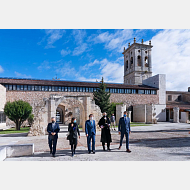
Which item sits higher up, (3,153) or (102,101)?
(102,101)

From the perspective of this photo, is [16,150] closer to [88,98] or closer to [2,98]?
[88,98]

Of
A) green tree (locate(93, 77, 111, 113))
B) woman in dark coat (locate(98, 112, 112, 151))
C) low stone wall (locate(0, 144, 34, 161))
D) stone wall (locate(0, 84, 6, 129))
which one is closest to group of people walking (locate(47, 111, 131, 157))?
woman in dark coat (locate(98, 112, 112, 151))

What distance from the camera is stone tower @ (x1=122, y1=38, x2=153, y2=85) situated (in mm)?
45781

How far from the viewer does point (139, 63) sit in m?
47.0

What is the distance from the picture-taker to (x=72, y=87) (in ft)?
98.2

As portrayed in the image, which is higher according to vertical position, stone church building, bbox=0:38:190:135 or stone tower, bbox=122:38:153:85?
stone tower, bbox=122:38:153:85

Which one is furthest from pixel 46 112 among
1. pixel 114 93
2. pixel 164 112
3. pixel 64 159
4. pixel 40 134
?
pixel 164 112

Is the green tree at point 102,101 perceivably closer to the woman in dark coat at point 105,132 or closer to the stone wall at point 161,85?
the stone wall at point 161,85

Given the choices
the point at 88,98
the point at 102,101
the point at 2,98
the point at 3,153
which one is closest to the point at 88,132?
the point at 3,153

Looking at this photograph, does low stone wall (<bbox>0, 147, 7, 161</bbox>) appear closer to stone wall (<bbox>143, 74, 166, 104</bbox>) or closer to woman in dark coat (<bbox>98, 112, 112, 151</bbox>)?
woman in dark coat (<bbox>98, 112, 112, 151</bbox>)

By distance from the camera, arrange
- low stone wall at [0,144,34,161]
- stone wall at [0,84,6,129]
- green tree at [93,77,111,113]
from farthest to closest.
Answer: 1. green tree at [93,77,111,113]
2. stone wall at [0,84,6,129]
3. low stone wall at [0,144,34,161]

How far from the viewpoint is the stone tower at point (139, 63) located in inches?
1802

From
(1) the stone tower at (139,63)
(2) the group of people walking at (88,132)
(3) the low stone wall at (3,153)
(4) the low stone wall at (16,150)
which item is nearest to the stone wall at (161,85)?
(1) the stone tower at (139,63)

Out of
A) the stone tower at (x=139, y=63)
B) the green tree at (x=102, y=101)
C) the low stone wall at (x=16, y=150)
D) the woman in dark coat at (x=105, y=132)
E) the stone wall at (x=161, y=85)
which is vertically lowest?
the low stone wall at (x=16, y=150)
